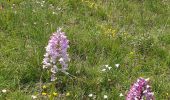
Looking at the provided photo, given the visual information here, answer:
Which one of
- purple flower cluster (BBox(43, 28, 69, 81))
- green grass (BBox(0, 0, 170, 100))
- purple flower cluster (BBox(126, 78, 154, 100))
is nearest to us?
purple flower cluster (BBox(126, 78, 154, 100))

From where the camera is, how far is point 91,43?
6.67 meters

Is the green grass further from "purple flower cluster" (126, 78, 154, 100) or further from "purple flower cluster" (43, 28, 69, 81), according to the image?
"purple flower cluster" (126, 78, 154, 100)

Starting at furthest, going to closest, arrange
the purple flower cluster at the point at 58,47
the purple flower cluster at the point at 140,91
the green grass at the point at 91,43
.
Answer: the green grass at the point at 91,43 < the purple flower cluster at the point at 58,47 < the purple flower cluster at the point at 140,91

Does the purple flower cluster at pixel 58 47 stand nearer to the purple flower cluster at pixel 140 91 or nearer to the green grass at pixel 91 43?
the purple flower cluster at pixel 140 91

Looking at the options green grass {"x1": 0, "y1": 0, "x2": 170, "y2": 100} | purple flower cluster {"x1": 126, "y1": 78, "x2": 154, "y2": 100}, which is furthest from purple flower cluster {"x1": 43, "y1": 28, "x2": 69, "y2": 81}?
green grass {"x1": 0, "y1": 0, "x2": 170, "y2": 100}

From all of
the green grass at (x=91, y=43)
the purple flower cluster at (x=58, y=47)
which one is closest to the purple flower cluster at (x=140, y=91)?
the purple flower cluster at (x=58, y=47)

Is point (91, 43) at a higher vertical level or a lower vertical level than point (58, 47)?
lower

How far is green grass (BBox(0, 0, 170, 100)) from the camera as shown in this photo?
571cm

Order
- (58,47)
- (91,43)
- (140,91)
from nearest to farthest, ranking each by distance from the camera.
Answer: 1. (140,91)
2. (58,47)
3. (91,43)

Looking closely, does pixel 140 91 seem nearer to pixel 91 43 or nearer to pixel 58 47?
pixel 58 47

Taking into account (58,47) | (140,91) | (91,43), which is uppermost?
(58,47)

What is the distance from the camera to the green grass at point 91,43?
18.7ft

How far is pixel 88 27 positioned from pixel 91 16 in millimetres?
586

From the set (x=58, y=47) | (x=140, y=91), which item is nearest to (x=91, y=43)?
(x=58, y=47)
